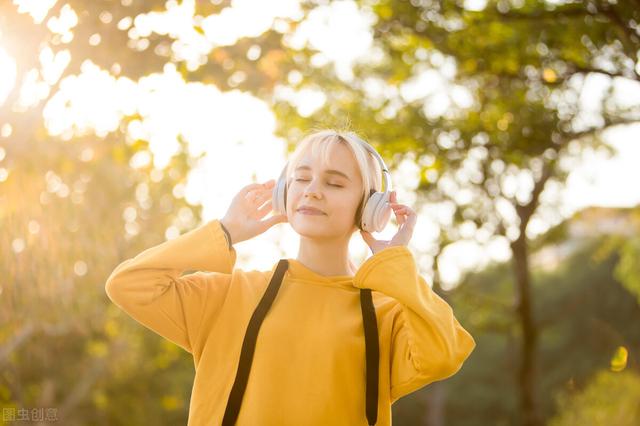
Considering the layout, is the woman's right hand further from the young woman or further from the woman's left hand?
the woman's left hand

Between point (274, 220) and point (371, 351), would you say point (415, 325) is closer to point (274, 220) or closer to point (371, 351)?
point (371, 351)

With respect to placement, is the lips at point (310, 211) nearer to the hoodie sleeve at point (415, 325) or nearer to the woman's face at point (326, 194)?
the woman's face at point (326, 194)

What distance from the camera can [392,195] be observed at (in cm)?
300

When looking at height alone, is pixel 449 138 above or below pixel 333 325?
below

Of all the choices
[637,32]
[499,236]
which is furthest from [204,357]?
[499,236]

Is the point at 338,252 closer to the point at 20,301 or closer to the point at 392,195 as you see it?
the point at 392,195

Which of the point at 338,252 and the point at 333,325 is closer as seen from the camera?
the point at 333,325

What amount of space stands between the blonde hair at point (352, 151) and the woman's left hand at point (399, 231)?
0.09 meters

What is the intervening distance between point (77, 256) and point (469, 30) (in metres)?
6.89

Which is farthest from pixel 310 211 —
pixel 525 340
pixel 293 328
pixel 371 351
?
pixel 525 340

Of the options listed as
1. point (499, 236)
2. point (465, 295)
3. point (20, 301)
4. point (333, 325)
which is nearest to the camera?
point (333, 325)

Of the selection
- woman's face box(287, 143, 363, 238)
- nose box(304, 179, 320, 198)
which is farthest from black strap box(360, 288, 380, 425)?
nose box(304, 179, 320, 198)

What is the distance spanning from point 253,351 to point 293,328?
0.15m

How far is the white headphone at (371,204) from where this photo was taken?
9.37ft
